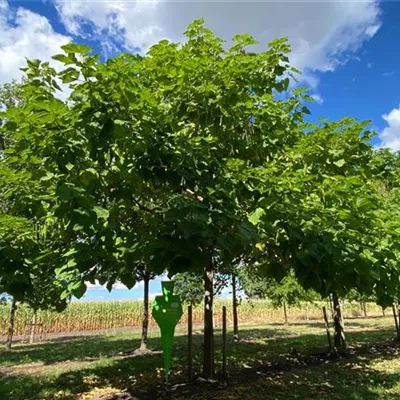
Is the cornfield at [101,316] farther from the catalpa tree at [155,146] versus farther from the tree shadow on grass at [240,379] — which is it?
the catalpa tree at [155,146]

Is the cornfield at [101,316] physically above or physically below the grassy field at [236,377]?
above

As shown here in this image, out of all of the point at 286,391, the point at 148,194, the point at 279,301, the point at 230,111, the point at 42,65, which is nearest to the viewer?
the point at 42,65

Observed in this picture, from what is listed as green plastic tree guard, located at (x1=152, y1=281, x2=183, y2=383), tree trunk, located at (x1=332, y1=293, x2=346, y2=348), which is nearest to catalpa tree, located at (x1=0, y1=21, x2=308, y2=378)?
green plastic tree guard, located at (x1=152, y1=281, x2=183, y2=383)

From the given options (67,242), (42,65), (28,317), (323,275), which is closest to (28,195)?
(67,242)

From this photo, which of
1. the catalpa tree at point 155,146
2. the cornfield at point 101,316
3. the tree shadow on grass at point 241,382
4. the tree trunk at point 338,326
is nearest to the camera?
the catalpa tree at point 155,146

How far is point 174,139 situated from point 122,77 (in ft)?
2.57

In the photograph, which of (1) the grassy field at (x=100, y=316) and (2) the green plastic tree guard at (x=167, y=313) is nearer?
(2) the green plastic tree guard at (x=167, y=313)

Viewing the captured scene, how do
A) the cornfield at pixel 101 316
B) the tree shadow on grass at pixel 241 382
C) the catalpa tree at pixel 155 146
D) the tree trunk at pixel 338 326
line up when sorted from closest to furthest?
1. the catalpa tree at pixel 155 146
2. the tree shadow on grass at pixel 241 382
3. the tree trunk at pixel 338 326
4. the cornfield at pixel 101 316

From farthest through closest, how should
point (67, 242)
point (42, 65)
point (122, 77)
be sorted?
point (67, 242), point (42, 65), point (122, 77)

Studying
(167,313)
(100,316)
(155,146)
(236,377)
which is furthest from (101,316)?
(155,146)

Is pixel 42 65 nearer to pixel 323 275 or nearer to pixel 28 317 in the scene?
→ pixel 323 275

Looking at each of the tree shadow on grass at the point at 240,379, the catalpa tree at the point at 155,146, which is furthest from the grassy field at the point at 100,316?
the catalpa tree at the point at 155,146

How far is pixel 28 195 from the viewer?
4617 mm

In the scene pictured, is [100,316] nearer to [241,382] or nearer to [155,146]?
[241,382]
